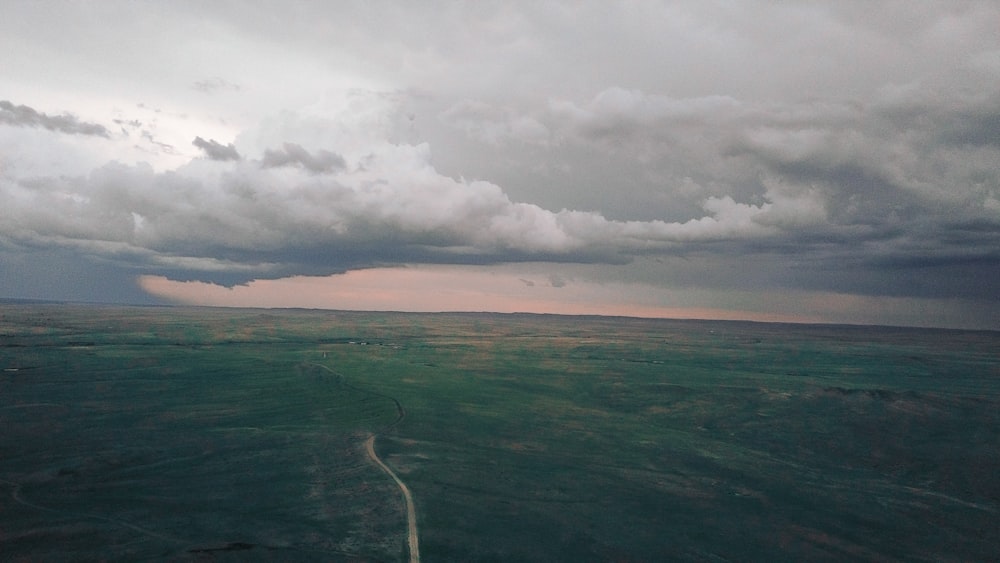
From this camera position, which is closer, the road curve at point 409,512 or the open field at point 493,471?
the road curve at point 409,512

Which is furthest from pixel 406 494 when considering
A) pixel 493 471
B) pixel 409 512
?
pixel 493 471

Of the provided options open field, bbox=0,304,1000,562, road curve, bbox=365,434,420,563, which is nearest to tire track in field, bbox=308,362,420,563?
road curve, bbox=365,434,420,563

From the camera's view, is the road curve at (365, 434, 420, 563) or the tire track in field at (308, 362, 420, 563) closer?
the road curve at (365, 434, 420, 563)

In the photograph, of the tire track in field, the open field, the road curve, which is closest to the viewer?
the road curve

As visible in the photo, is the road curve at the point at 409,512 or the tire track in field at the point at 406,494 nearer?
the road curve at the point at 409,512

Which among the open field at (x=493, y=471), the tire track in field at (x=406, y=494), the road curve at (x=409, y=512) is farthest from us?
the open field at (x=493, y=471)

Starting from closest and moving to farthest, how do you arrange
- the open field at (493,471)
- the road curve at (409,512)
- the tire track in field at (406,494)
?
the road curve at (409,512) < the tire track in field at (406,494) < the open field at (493,471)

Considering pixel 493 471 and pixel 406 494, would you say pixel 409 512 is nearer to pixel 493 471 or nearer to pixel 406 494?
pixel 406 494

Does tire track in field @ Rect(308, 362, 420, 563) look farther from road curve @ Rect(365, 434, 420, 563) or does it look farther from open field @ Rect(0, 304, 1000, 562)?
open field @ Rect(0, 304, 1000, 562)

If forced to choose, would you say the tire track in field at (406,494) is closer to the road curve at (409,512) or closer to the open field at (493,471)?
the road curve at (409,512)

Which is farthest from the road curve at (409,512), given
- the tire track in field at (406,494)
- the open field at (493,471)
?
the open field at (493,471)
